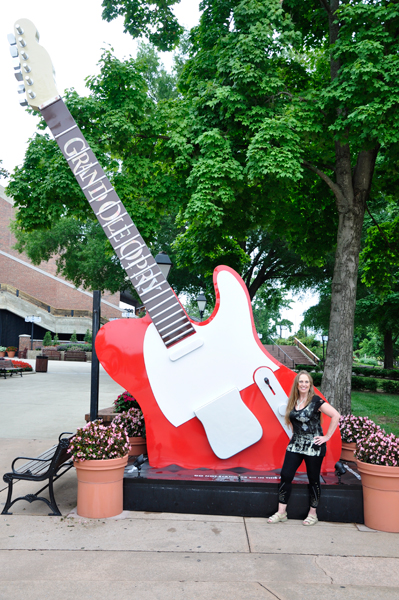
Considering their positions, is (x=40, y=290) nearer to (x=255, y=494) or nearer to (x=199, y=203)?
(x=199, y=203)

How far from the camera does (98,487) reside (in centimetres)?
486

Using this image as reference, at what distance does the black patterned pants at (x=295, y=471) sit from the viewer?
4.77 metres

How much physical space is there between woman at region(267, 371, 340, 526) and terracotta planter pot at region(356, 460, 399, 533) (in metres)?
0.53

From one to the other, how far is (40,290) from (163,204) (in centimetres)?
3997

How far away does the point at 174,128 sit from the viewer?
9469 millimetres

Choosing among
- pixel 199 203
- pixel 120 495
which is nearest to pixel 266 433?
pixel 120 495

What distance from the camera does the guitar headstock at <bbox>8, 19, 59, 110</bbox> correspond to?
6070mm

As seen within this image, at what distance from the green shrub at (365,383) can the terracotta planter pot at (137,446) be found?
1542 centimetres

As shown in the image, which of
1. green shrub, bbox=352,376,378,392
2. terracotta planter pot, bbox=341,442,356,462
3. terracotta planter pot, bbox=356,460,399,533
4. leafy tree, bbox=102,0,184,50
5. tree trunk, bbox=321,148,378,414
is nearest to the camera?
terracotta planter pot, bbox=356,460,399,533

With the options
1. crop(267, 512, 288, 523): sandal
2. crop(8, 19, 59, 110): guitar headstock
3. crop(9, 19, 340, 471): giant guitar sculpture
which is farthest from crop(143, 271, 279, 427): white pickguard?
crop(8, 19, 59, 110): guitar headstock

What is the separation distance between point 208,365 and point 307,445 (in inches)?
61.4

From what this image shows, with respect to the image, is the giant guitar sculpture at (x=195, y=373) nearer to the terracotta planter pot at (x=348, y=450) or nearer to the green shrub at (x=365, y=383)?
the terracotta planter pot at (x=348, y=450)

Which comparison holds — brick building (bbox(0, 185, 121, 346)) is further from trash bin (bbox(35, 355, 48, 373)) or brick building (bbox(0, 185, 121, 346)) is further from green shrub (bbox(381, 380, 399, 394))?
green shrub (bbox(381, 380, 399, 394))

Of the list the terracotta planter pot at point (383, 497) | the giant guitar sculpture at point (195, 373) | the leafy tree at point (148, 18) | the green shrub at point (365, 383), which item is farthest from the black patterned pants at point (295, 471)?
the green shrub at point (365, 383)
